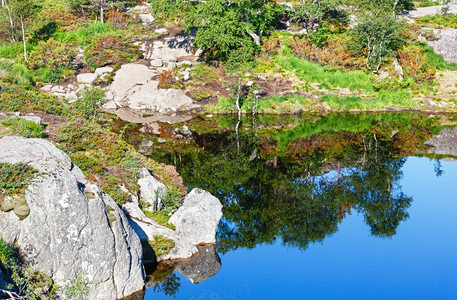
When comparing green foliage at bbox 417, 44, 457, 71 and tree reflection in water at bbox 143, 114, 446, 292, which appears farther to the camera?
green foliage at bbox 417, 44, 457, 71

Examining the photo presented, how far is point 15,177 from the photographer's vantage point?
59.2 feet

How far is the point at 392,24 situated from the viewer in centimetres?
5403

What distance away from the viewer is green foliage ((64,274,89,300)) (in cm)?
1672

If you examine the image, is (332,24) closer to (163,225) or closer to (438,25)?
(438,25)

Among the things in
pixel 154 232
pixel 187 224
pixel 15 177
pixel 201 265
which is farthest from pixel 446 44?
pixel 15 177

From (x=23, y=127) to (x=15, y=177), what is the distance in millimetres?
7932

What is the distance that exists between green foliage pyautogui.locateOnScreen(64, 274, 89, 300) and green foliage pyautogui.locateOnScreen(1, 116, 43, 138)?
9.44m

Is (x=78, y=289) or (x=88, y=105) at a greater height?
(x=78, y=289)

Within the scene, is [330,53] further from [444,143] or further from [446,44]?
[444,143]

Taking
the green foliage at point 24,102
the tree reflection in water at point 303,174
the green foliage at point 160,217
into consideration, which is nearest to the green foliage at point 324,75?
the tree reflection in water at point 303,174

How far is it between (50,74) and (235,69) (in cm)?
2049

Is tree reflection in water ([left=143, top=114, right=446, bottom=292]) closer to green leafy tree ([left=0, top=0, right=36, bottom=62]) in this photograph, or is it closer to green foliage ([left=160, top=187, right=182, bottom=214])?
green foliage ([left=160, top=187, right=182, bottom=214])

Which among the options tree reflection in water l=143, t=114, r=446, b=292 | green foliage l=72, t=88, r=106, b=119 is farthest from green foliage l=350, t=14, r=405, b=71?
green foliage l=72, t=88, r=106, b=119

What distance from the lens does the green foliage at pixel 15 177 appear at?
17734 mm
